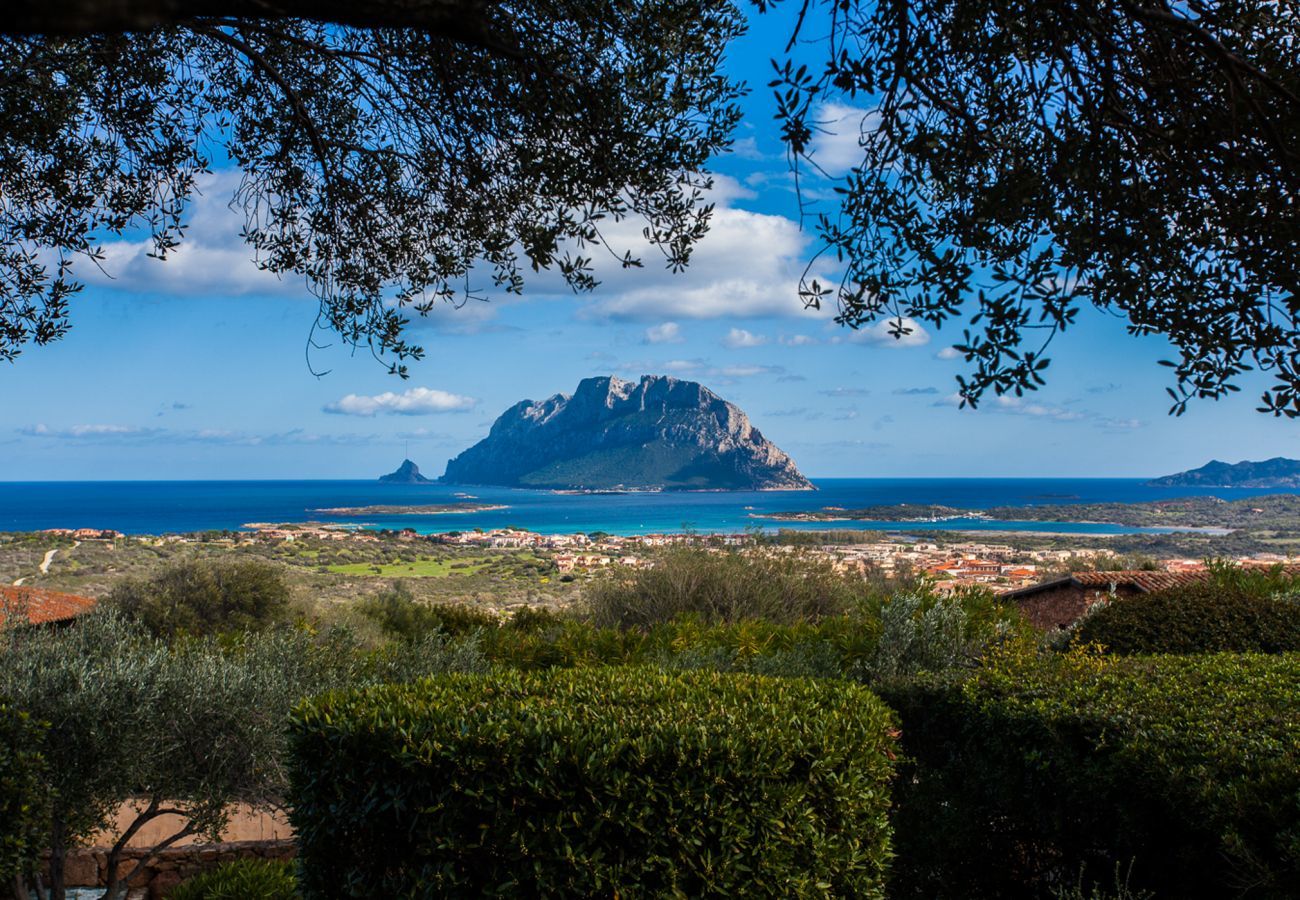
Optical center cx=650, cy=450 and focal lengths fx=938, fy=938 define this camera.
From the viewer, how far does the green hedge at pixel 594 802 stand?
3.87 m

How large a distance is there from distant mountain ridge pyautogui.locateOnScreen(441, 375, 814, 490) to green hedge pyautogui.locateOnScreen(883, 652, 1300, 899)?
132 meters

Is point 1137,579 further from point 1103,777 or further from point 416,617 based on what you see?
point 1103,777

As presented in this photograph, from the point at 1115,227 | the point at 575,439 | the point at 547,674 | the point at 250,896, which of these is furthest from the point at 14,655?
the point at 575,439

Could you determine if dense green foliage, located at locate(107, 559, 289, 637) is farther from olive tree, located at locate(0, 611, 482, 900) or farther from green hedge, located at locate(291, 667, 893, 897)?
green hedge, located at locate(291, 667, 893, 897)

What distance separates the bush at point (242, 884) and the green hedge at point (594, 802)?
176cm

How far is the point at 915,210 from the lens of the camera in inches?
219

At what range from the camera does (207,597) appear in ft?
63.6

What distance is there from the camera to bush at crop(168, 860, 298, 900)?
579 cm

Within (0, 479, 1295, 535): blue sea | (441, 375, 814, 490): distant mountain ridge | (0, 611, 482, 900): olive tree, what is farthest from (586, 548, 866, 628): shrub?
(441, 375, 814, 490): distant mountain ridge

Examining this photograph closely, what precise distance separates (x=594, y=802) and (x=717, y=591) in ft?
42.9

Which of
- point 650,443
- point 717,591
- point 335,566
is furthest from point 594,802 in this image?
point 650,443

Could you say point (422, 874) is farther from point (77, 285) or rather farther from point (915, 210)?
point (77, 285)

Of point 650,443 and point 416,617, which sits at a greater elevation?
point 650,443

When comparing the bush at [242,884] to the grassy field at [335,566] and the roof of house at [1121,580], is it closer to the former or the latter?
the roof of house at [1121,580]
